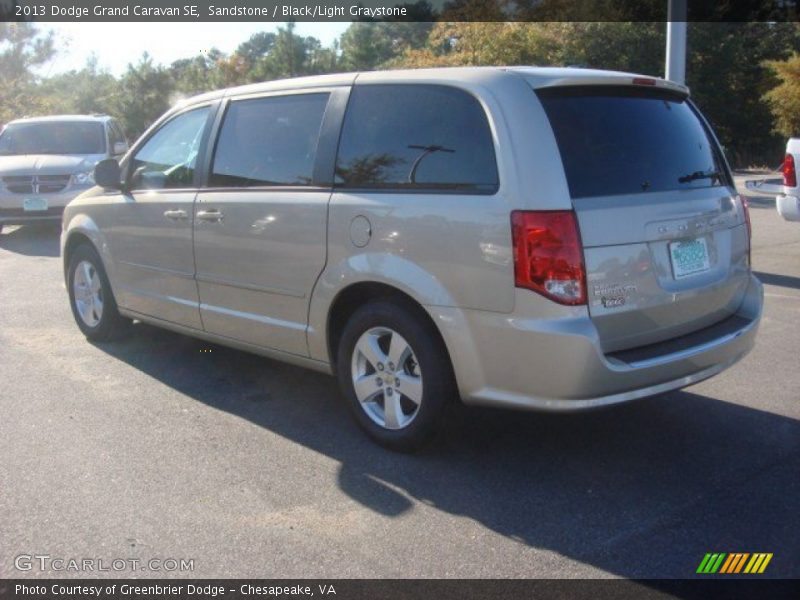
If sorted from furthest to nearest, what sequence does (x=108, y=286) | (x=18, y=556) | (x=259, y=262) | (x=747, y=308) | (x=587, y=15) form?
(x=587, y=15)
(x=108, y=286)
(x=259, y=262)
(x=747, y=308)
(x=18, y=556)

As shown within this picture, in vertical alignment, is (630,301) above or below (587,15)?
below

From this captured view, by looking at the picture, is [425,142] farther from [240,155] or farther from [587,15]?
[587,15]

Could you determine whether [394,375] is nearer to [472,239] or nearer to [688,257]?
[472,239]

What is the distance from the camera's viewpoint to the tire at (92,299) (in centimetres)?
652

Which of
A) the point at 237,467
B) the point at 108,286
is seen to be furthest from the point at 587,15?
the point at 237,467

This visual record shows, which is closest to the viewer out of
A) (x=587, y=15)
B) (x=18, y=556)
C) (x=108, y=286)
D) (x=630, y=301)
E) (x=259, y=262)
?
(x=18, y=556)

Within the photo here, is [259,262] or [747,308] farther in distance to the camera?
[259,262]

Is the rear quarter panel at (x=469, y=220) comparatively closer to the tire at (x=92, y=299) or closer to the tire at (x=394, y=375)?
the tire at (x=394, y=375)

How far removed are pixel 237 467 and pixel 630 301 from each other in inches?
80.4

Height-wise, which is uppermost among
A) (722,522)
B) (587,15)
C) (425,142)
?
(587,15)

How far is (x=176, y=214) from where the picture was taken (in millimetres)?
5535

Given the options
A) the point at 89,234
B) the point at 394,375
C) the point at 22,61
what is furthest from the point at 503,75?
the point at 22,61

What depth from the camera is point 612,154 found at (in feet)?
13.4

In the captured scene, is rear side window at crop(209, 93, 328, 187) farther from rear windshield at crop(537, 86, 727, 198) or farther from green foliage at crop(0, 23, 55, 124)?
green foliage at crop(0, 23, 55, 124)
